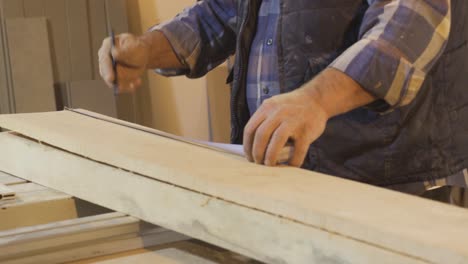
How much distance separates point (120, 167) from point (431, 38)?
0.69 meters

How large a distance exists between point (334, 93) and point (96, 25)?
2614 mm

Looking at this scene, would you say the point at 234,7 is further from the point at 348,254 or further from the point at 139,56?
the point at 348,254

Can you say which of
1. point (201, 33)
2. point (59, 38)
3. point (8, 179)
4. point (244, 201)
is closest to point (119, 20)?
point (59, 38)

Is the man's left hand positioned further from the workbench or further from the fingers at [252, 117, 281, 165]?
the workbench

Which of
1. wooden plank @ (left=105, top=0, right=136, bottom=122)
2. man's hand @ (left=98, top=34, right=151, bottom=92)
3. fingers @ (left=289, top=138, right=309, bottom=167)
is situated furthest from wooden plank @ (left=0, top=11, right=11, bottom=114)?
fingers @ (left=289, top=138, right=309, bottom=167)

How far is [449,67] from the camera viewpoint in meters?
1.39

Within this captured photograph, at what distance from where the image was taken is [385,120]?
4.50 ft

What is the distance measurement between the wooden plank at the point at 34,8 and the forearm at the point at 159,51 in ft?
5.99

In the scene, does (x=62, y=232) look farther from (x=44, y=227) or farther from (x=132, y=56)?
(x=132, y=56)

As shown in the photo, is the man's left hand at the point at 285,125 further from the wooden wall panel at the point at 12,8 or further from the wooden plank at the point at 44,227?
the wooden wall panel at the point at 12,8

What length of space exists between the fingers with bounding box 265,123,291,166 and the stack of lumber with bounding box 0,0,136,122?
250 centimetres

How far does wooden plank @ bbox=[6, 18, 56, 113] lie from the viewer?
11.0 feet

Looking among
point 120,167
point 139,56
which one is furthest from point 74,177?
point 139,56

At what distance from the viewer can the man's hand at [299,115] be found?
111cm
